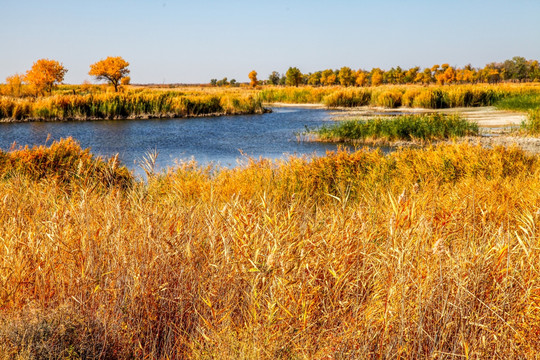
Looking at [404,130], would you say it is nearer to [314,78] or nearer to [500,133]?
[500,133]

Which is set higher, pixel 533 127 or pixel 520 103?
pixel 520 103

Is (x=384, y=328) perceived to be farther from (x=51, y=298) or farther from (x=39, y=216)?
(x=39, y=216)

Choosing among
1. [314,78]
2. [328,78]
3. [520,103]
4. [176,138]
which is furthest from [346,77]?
[176,138]

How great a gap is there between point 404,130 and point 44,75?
129ft

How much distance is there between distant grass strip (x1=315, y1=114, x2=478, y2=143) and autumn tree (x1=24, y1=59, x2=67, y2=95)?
3489 centimetres

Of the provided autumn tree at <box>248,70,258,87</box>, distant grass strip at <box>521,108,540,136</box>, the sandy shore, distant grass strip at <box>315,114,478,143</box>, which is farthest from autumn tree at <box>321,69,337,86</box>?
distant grass strip at <box>521,108,540,136</box>

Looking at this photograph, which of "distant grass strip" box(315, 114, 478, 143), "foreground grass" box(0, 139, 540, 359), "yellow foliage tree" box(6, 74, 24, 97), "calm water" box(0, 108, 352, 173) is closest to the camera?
"foreground grass" box(0, 139, 540, 359)

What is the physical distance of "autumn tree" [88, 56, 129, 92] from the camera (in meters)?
53.4

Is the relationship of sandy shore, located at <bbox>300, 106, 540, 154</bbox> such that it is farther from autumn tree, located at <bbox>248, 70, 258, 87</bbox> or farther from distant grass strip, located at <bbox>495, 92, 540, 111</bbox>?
autumn tree, located at <bbox>248, 70, 258, 87</bbox>

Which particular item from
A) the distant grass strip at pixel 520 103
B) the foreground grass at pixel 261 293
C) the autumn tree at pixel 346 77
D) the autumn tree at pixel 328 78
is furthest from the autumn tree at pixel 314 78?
the foreground grass at pixel 261 293

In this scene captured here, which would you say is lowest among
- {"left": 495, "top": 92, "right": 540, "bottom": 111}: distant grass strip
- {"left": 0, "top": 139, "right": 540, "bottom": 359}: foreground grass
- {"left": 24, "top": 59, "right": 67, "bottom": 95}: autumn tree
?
{"left": 0, "top": 139, "right": 540, "bottom": 359}: foreground grass

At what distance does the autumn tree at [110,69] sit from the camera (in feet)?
175

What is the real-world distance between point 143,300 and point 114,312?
0.18 m

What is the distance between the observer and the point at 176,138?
21609 mm
